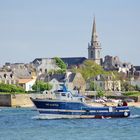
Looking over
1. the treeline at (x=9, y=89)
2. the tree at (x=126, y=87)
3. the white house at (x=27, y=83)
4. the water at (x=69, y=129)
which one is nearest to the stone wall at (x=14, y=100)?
the treeline at (x=9, y=89)

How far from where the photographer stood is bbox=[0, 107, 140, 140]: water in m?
68.9

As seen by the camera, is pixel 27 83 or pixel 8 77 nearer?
pixel 8 77

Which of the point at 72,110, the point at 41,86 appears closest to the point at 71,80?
the point at 41,86

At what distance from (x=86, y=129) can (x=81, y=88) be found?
103014mm

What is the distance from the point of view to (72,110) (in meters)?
90.6

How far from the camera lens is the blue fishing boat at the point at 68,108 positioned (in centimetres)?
8989

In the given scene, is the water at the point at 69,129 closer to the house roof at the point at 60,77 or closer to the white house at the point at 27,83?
the white house at the point at 27,83

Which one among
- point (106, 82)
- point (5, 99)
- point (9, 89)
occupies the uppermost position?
point (106, 82)

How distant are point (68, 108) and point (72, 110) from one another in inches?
24.1

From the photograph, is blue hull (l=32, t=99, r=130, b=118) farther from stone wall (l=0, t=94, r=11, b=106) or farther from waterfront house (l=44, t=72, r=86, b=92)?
waterfront house (l=44, t=72, r=86, b=92)

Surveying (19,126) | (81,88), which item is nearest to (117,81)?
(81,88)

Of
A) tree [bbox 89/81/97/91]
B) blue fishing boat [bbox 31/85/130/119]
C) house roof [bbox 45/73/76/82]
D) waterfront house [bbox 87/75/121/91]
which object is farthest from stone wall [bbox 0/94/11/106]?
waterfront house [bbox 87/75/121/91]

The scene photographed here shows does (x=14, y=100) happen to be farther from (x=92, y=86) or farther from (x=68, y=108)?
(x=68, y=108)

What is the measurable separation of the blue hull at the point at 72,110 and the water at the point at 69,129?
1271mm
